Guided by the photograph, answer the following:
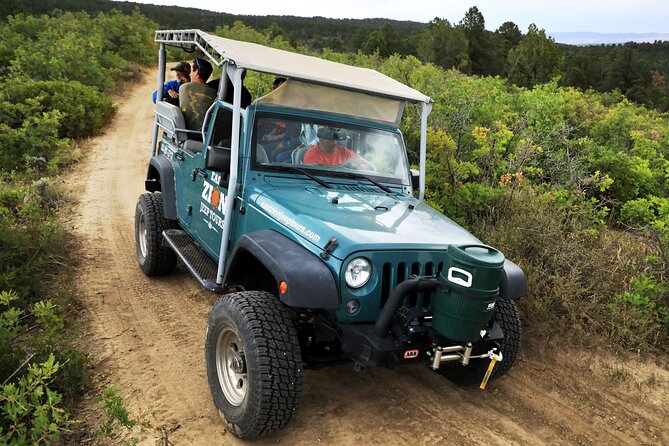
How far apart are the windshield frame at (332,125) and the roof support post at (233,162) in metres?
0.15

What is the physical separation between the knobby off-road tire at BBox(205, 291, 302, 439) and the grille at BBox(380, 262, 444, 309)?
601 mm

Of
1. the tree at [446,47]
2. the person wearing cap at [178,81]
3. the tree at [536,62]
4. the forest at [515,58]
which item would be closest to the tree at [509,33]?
the forest at [515,58]

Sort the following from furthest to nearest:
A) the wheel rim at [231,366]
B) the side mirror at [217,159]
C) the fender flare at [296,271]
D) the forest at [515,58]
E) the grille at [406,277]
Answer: the forest at [515,58] → the side mirror at [217,159] → the wheel rim at [231,366] → the grille at [406,277] → the fender flare at [296,271]

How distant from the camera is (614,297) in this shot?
470 centimetres

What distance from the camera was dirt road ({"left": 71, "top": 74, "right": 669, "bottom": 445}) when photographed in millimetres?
3408

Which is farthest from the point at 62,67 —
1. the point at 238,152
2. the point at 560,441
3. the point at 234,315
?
the point at 560,441

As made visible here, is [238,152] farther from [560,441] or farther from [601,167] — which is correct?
[601,167]

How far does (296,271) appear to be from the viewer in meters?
2.99

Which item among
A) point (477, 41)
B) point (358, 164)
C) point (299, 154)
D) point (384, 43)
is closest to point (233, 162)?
point (299, 154)

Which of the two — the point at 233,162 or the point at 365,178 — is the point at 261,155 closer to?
the point at 233,162

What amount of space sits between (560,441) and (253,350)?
210 cm

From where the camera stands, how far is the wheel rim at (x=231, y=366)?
3291 millimetres

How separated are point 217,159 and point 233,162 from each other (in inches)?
4.5

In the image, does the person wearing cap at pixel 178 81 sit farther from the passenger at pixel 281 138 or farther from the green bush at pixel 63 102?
the green bush at pixel 63 102
